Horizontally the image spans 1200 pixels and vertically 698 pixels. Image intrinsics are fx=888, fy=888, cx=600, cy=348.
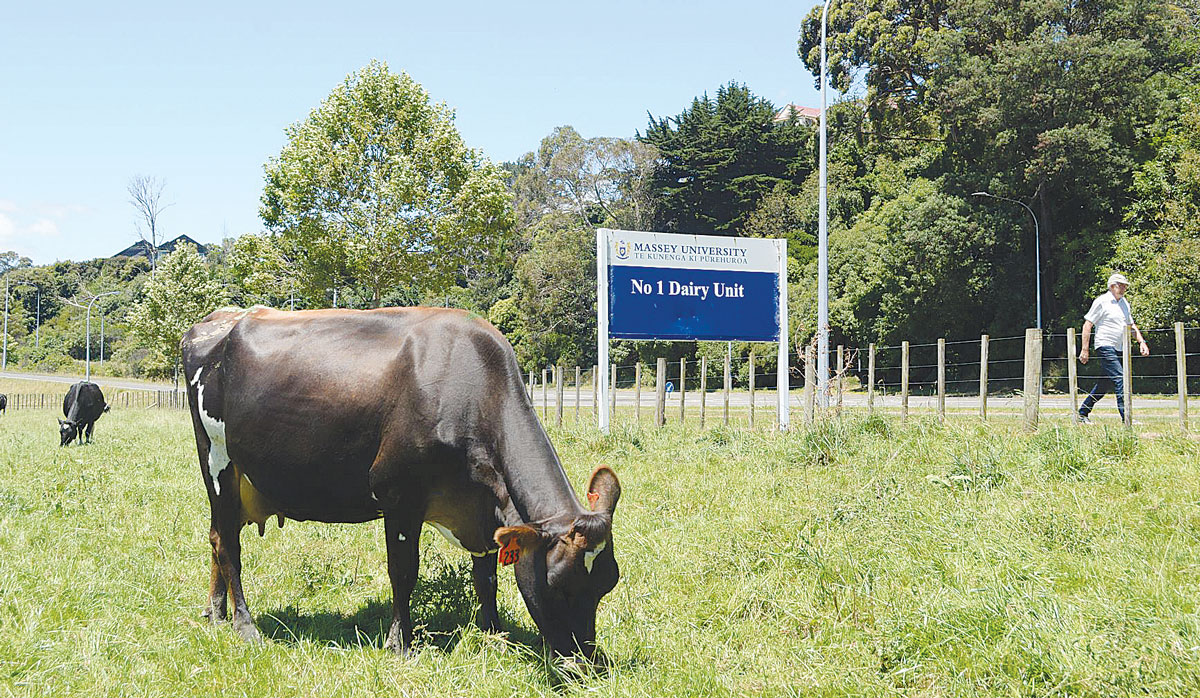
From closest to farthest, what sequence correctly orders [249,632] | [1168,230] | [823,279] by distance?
[249,632]
[823,279]
[1168,230]

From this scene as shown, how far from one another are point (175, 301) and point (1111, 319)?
3635 cm

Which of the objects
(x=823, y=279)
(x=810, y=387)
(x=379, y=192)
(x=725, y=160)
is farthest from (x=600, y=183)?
(x=810, y=387)

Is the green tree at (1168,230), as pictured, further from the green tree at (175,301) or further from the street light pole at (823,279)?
the green tree at (175,301)

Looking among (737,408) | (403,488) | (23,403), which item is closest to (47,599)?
(403,488)

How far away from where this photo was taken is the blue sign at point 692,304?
14602mm

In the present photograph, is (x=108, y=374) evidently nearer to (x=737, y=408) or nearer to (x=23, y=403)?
(x=23, y=403)

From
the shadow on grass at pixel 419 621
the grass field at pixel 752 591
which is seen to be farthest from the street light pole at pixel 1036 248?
the shadow on grass at pixel 419 621

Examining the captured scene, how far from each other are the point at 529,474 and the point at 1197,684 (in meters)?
3.01

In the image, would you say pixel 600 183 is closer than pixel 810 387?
No

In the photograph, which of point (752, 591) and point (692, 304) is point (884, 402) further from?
point (752, 591)

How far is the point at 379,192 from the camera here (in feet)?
85.8

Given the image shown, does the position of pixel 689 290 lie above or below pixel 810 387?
above

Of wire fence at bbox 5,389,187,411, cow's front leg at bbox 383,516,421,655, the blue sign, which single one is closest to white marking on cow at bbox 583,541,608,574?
cow's front leg at bbox 383,516,421,655

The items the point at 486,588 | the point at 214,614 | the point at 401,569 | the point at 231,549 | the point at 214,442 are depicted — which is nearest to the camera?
the point at 401,569
